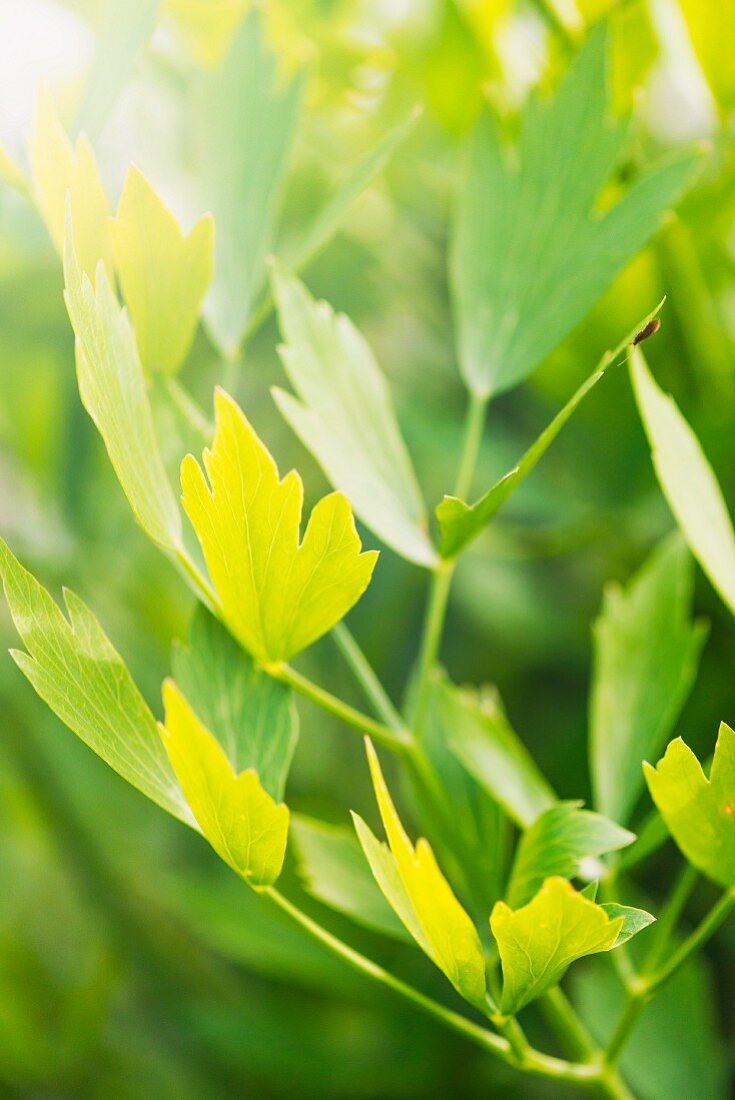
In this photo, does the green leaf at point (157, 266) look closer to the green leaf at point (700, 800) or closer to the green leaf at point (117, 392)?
the green leaf at point (117, 392)

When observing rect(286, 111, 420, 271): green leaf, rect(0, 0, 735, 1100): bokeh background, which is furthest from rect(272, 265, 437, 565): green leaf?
rect(0, 0, 735, 1100): bokeh background

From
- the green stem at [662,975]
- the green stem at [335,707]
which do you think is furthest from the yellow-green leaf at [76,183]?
the green stem at [662,975]

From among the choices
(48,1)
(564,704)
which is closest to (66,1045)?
(564,704)

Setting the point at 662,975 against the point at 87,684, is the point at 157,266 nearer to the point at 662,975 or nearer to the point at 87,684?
the point at 87,684

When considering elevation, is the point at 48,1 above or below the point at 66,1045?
above

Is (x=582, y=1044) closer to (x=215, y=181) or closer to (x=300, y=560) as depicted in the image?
(x=300, y=560)

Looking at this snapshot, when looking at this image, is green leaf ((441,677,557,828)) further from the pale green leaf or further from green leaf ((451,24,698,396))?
the pale green leaf

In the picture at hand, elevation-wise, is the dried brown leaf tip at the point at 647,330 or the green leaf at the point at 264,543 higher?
the dried brown leaf tip at the point at 647,330
